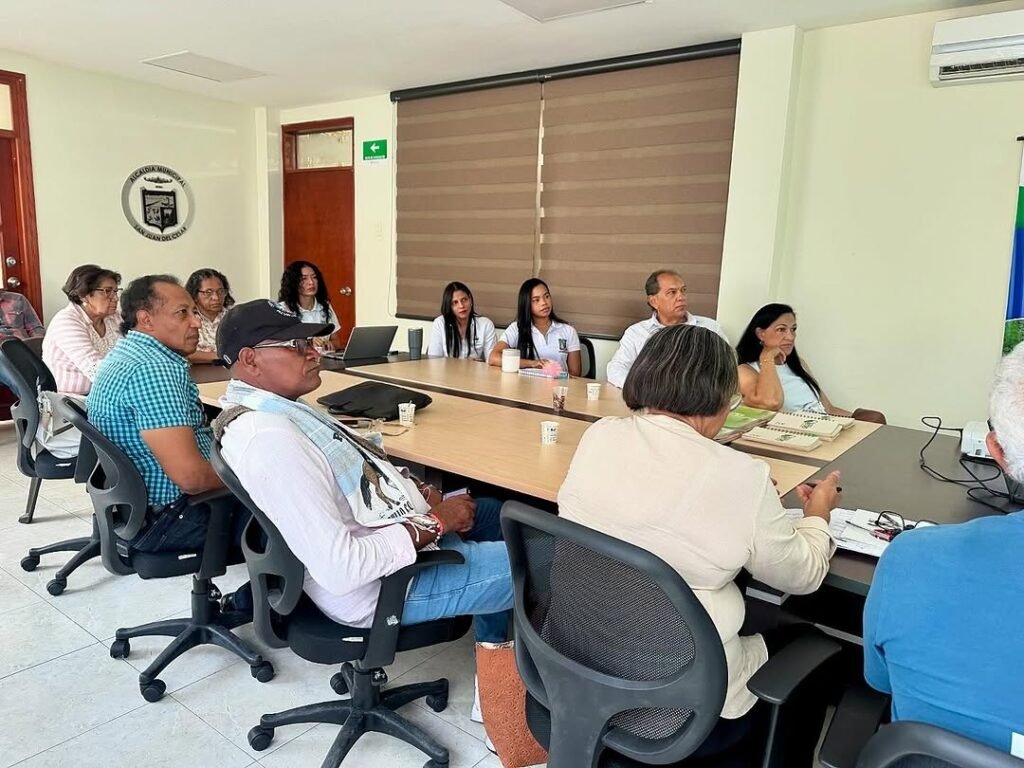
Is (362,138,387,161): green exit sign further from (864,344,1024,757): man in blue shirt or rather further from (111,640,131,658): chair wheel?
(864,344,1024,757): man in blue shirt

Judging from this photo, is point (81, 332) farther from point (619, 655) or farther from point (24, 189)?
point (619, 655)

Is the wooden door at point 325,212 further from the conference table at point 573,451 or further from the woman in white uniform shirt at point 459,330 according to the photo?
the conference table at point 573,451

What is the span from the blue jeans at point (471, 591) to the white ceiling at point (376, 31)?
10.1 feet

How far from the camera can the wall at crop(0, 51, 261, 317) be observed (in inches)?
205

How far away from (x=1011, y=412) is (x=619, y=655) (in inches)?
28.0

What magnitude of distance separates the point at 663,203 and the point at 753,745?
12.4ft

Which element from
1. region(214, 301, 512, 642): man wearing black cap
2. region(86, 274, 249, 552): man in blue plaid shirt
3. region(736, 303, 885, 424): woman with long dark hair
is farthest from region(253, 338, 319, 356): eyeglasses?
region(736, 303, 885, 424): woman with long dark hair

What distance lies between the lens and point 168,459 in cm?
195

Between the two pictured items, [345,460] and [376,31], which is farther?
[376,31]

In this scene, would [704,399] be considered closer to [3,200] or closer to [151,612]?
[151,612]

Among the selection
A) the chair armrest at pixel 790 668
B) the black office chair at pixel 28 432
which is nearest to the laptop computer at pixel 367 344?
the black office chair at pixel 28 432

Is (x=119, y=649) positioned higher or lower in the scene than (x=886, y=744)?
lower

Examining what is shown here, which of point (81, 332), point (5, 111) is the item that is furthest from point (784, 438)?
point (5, 111)

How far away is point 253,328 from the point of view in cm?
168
